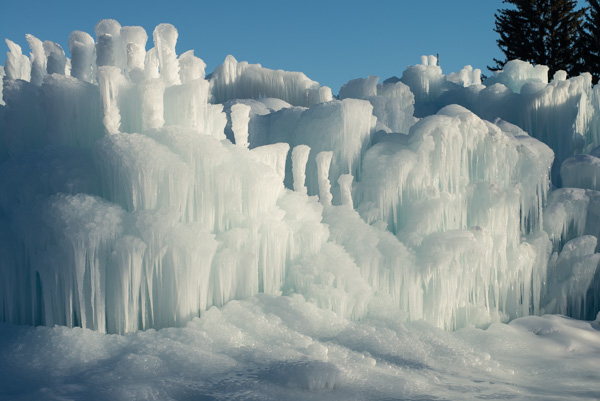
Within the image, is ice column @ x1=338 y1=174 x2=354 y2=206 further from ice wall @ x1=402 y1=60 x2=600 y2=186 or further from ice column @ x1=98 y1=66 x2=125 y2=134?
ice wall @ x1=402 y1=60 x2=600 y2=186

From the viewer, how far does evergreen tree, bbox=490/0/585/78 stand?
30578mm

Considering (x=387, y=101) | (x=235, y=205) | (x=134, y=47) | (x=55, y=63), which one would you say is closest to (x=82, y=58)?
(x=55, y=63)

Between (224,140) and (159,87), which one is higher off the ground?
(159,87)

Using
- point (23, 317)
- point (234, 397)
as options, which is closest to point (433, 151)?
point (234, 397)

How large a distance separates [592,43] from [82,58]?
26145 millimetres

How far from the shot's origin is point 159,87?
9.42 metres

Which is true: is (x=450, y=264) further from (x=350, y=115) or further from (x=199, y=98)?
(x=199, y=98)

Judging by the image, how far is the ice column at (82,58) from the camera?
10922 millimetres

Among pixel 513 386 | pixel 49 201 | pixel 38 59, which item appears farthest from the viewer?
pixel 38 59

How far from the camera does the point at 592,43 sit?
3061 cm

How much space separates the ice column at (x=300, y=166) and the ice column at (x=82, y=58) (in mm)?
3633

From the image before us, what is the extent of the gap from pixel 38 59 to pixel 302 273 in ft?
23.8

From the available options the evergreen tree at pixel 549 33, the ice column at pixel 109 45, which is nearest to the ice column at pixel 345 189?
the ice column at pixel 109 45

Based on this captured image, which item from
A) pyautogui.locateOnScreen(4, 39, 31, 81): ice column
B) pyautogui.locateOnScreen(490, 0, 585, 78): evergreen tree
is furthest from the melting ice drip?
pyautogui.locateOnScreen(490, 0, 585, 78): evergreen tree
